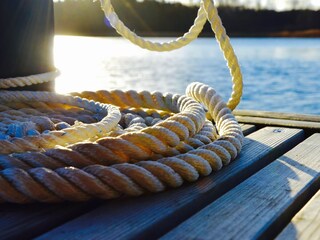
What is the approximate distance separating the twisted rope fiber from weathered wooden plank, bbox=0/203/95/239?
95cm

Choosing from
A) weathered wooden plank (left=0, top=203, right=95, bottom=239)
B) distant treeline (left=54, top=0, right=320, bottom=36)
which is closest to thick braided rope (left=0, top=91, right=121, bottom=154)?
weathered wooden plank (left=0, top=203, right=95, bottom=239)

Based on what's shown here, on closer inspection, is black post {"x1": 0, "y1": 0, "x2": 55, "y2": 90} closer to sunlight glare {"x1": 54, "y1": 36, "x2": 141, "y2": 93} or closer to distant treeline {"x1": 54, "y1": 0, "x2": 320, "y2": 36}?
sunlight glare {"x1": 54, "y1": 36, "x2": 141, "y2": 93}

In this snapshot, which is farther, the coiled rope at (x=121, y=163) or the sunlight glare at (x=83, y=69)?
the sunlight glare at (x=83, y=69)

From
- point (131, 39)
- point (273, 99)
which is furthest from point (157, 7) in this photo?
point (131, 39)

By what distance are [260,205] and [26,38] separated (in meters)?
1.04

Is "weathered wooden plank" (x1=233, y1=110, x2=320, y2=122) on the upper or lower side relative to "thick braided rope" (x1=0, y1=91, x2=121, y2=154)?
lower

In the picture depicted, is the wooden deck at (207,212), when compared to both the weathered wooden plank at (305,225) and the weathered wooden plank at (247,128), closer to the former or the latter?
the weathered wooden plank at (305,225)

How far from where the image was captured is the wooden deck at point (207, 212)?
3.30 ft

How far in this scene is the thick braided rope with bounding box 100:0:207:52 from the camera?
6.38 feet

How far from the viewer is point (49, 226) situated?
1.06m

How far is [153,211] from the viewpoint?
1098 mm

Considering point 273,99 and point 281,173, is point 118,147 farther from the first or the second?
point 273,99

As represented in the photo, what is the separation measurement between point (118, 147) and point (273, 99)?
7087 mm

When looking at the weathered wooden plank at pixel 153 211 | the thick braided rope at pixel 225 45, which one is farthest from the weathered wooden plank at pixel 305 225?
the thick braided rope at pixel 225 45
